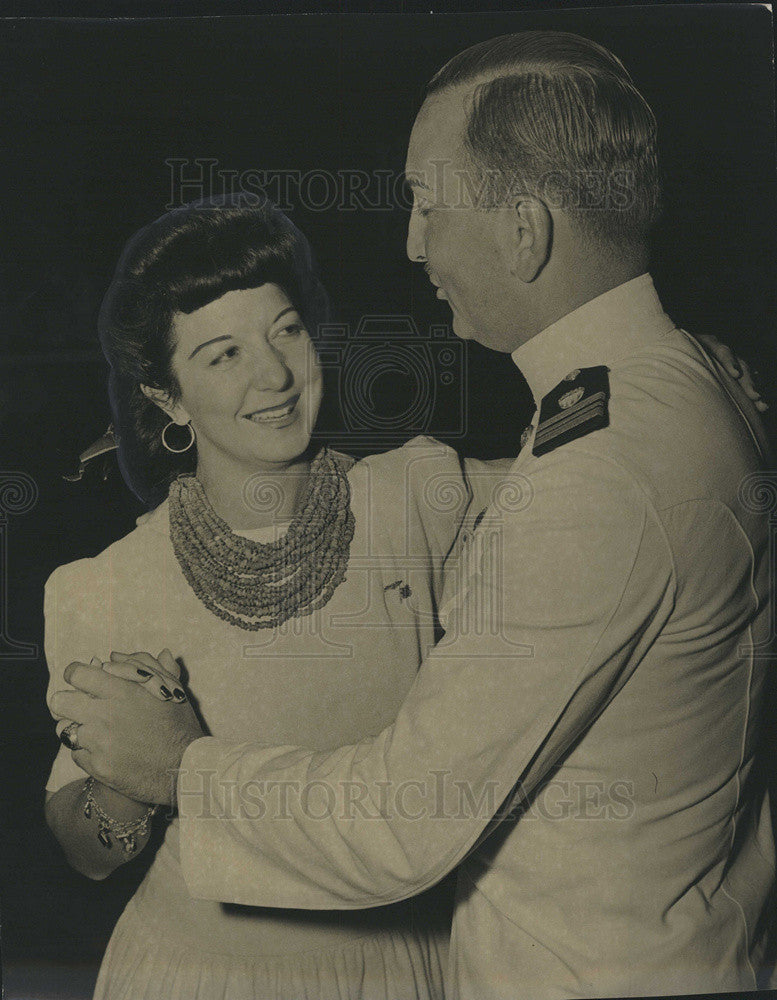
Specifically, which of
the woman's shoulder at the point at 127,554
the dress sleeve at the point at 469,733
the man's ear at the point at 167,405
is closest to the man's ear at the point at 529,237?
the dress sleeve at the point at 469,733

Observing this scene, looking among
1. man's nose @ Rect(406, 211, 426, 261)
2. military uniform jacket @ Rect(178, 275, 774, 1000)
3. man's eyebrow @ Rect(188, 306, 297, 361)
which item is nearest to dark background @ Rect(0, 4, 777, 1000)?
man's nose @ Rect(406, 211, 426, 261)

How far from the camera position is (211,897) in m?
1.91

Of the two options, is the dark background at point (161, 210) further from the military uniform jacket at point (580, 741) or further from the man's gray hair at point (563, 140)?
the military uniform jacket at point (580, 741)

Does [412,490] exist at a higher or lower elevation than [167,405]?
lower

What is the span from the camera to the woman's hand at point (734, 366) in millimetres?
2023

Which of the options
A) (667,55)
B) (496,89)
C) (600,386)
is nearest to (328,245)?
(496,89)

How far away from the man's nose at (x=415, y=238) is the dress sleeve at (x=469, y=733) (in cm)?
49

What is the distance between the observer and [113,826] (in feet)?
6.64

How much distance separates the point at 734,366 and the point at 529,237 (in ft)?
1.63

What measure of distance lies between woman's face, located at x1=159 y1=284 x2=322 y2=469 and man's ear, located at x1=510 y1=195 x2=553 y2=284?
1.41ft

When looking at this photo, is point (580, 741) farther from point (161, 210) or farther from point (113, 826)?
point (161, 210)

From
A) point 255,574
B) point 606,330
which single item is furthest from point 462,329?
point 255,574

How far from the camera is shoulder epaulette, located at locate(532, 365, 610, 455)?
177 centimetres

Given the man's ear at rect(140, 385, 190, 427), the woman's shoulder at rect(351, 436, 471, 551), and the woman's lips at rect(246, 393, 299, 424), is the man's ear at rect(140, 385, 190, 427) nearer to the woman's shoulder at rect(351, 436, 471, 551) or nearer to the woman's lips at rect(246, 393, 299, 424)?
the woman's lips at rect(246, 393, 299, 424)
